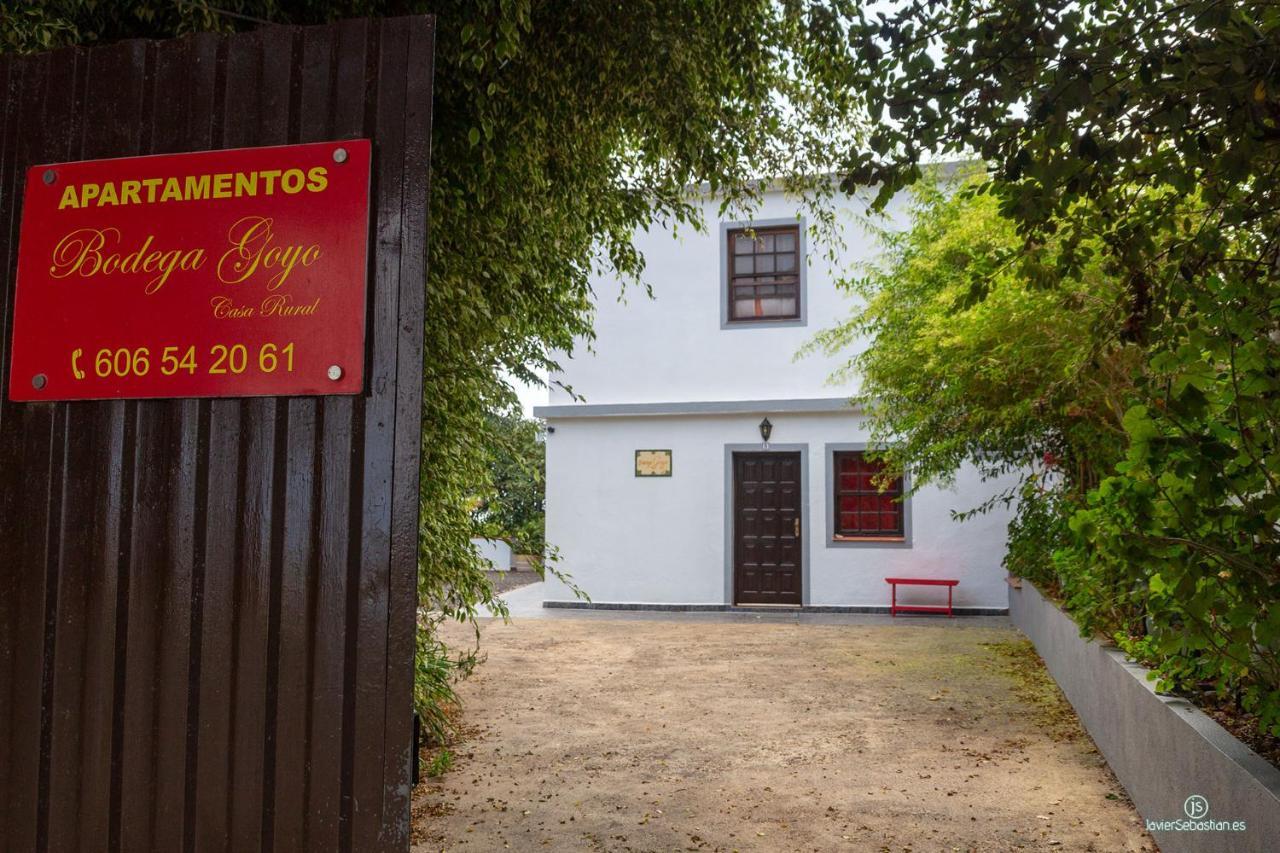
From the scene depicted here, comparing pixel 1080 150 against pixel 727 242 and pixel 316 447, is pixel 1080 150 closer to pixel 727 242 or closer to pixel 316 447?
pixel 316 447

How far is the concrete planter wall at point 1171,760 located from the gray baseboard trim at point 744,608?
5.98 meters

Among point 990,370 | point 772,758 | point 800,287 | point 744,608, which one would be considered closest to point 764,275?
point 800,287

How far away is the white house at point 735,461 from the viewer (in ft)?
42.3

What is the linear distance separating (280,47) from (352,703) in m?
1.42

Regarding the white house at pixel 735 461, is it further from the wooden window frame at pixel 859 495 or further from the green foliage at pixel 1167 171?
the green foliage at pixel 1167 171

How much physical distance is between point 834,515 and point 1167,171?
34.1 feet

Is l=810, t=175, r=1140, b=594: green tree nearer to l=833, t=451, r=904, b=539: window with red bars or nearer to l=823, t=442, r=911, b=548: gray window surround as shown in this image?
l=823, t=442, r=911, b=548: gray window surround

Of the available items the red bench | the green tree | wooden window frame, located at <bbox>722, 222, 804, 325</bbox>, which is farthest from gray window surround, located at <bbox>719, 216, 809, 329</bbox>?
the red bench

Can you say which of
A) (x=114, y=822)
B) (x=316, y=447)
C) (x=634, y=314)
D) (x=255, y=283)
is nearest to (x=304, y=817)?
(x=114, y=822)

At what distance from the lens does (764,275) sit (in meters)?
13.6

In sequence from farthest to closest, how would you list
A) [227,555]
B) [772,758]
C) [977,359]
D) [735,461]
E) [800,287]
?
[735,461] → [800,287] → [977,359] → [772,758] → [227,555]

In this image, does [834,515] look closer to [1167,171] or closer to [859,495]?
[859,495]

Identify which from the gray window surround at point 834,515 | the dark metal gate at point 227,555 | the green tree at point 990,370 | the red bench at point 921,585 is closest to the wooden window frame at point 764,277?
the gray window surround at point 834,515

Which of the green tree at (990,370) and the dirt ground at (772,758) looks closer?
the dirt ground at (772,758)
